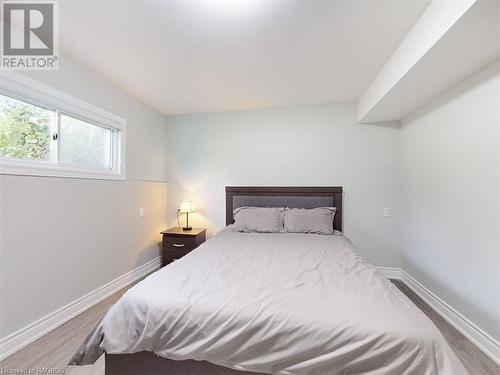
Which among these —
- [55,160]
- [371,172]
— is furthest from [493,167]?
[55,160]

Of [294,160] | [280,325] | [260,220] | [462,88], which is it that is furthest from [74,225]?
[462,88]

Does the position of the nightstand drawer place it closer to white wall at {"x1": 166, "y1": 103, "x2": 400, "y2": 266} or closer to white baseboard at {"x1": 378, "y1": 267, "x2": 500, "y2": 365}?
white wall at {"x1": 166, "y1": 103, "x2": 400, "y2": 266}

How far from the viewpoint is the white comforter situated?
87cm

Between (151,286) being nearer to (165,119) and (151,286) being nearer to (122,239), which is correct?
(122,239)

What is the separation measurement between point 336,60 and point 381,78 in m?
0.54

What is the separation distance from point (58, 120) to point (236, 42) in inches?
67.8

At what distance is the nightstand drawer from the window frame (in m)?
1.00

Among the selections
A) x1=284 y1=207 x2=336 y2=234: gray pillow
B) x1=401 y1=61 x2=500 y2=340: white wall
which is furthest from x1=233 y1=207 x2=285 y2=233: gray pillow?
x1=401 y1=61 x2=500 y2=340: white wall

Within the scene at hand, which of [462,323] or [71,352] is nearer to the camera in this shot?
[71,352]

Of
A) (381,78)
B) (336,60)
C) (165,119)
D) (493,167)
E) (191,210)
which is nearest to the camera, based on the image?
(493,167)

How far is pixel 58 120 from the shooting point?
1.96 meters

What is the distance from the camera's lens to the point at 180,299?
3.66 feet

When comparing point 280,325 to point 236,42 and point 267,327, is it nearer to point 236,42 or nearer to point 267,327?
point 267,327

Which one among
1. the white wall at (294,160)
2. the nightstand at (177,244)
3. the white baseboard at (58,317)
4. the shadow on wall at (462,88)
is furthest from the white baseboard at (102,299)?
the shadow on wall at (462,88)
